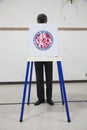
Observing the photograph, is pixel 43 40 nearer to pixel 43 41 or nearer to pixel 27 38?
pixel 43 41

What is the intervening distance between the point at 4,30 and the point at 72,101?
2.12 metres

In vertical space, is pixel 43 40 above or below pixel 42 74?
above

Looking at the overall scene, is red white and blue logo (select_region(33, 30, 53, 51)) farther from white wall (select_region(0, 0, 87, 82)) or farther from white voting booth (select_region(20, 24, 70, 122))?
white wall (select_region(0, 0, 87, 82))

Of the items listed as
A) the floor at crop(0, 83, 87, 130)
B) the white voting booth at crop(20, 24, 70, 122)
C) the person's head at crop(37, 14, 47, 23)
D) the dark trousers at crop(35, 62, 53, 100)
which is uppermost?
the person's head at crop(37, 14, 47, 23)

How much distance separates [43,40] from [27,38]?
1895mm

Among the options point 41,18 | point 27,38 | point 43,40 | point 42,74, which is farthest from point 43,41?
point 27,38

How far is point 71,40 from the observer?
4.61 m

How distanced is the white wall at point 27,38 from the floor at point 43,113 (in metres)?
0.77

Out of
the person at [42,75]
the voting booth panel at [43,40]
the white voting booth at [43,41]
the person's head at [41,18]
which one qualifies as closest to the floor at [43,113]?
the person at [42,75]

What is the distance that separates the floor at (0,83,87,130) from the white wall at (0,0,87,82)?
0.77 meters

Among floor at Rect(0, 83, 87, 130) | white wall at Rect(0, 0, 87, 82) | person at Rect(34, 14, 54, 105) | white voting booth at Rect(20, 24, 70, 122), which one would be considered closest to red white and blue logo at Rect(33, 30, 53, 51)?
white voting booth at Rect(20, 24, 70, 122)

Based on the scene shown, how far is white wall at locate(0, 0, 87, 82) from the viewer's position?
4.47 metres

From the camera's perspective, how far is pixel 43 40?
8.82ft

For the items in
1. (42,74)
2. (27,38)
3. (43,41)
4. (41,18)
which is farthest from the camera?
(27,38)
